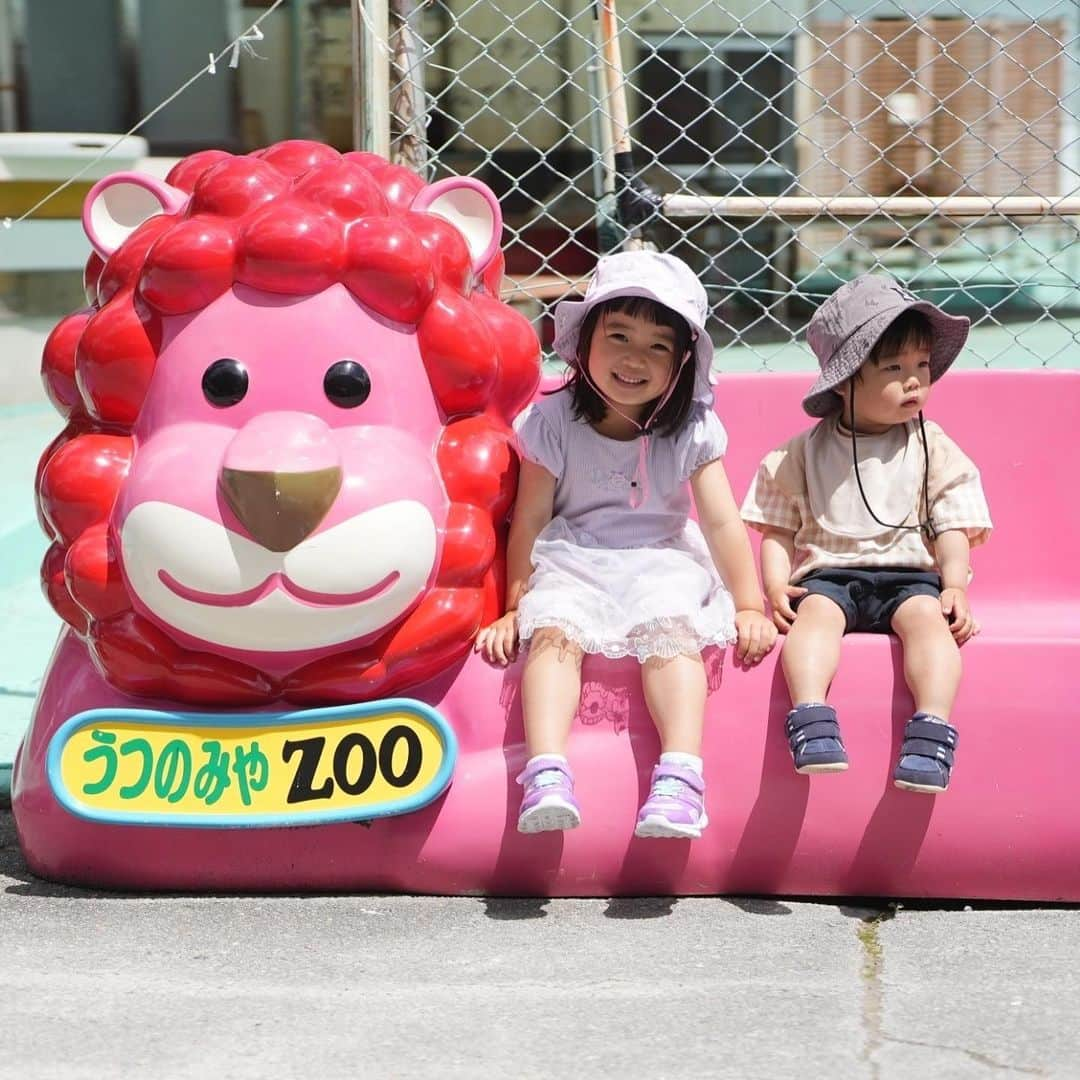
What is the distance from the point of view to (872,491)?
288 centimetres

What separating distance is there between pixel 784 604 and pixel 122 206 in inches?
49.4

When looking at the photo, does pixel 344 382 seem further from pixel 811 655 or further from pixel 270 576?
pixel 811 655

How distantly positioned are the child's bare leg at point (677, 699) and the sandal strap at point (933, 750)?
311 millimetres

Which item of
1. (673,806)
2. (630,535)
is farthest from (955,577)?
(673,806)

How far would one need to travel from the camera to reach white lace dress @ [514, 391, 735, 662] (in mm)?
2562

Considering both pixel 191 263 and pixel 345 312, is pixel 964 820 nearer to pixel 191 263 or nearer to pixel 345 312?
pixel 345 312

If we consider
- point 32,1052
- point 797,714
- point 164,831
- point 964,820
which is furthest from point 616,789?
point 32,1052

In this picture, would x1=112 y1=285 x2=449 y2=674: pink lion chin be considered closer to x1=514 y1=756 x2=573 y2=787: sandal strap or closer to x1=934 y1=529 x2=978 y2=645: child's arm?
x1=514 y1=756 x2=573 y2=787: sandal strap

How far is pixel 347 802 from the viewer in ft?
8.23

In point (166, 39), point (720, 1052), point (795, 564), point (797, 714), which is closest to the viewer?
point (720, 1052)

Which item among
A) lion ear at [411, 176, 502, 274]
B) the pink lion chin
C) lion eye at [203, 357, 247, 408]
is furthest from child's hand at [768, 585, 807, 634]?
lion eye at [203, 357, 247, 408]

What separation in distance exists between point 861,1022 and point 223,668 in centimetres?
108

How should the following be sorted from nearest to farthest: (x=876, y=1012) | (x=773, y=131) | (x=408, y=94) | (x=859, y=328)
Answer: (x=876, y=1012), (x=859, y=328), (x=408, y=94), (x=773, y=131)

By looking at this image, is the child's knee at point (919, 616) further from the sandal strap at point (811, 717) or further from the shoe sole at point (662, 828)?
the shoe sole at point (662, 828)
